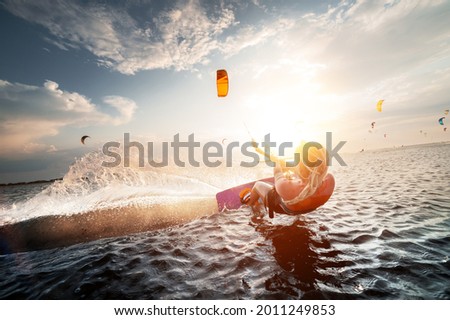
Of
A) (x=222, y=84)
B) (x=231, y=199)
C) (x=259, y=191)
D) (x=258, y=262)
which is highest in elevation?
(x=222, y=84)

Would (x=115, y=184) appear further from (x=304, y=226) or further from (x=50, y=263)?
(x=304, y=226)

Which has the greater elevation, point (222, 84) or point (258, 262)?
point (222, 84)

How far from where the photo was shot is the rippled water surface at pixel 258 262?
393 cm

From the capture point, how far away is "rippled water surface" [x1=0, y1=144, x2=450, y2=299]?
3.93 m

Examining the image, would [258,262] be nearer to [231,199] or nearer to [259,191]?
[259,191]

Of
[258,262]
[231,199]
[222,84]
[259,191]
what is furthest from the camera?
[231,199]

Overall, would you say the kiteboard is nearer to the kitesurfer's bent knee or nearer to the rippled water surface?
A: the kitesurfer's bent knee

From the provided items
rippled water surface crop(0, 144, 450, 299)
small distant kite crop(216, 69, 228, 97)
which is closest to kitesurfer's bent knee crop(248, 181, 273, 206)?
rippled water surface crop(0, 144, 450, 299)

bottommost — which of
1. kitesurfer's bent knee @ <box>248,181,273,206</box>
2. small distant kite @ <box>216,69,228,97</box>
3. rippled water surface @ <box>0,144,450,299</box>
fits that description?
rippled water surface @ <box>0,144,450,299</box>

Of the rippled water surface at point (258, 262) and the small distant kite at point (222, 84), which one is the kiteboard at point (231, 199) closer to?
the rippled water surface at point (258, 262)

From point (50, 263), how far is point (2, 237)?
11.3ft

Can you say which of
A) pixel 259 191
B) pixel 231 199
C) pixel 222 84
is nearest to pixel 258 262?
pixel 259 191

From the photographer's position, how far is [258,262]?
4.86m
